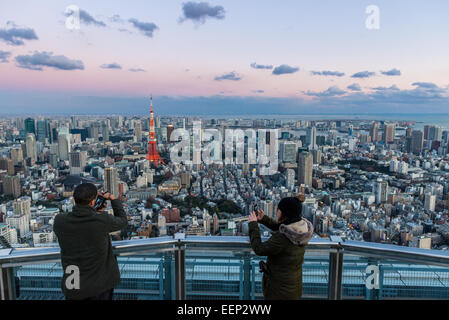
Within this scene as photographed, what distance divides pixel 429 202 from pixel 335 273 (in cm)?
1117

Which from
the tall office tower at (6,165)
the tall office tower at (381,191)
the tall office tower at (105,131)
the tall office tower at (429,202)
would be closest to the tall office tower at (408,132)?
the tall office tower at (381,191)

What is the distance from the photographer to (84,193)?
83 centimetres

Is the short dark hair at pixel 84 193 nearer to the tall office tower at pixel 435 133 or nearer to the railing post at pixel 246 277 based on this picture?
the railing post at pixel 246 277

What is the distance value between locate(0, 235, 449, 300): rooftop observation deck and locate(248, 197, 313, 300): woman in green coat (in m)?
0.15

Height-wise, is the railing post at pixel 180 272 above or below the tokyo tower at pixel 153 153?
above

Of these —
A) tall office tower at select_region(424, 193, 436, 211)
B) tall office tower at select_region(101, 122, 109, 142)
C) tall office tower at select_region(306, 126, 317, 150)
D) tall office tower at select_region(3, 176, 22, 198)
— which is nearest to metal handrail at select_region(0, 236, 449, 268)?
tall office tower at select_region(424, 193, 436, 211)

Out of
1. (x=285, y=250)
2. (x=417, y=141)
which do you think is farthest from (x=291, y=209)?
(x=417, y=141)

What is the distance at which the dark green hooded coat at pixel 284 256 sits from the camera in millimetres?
833

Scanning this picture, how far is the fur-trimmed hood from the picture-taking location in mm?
832

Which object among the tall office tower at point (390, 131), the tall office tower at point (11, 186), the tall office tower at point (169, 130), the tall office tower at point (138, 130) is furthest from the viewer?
the tall office tower at point (138, 130)

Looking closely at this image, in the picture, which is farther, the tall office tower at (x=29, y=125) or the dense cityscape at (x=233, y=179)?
the tall office tower at (x=29, y=125)

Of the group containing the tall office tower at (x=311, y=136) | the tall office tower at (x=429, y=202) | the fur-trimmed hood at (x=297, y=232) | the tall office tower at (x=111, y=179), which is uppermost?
the fur-trimmed hood at (x=297, y=232)

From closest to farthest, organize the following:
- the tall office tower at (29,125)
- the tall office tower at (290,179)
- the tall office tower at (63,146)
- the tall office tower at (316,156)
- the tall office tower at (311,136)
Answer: the tall office tower at (290,179), the tall office tower at (316,156), the tall office tower at (63,146), the tall office tower at (311,136), the tall office tower at (29,125)
